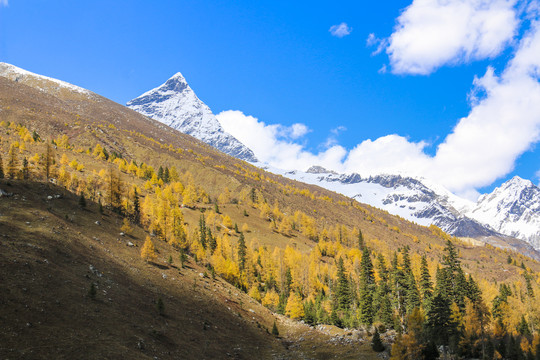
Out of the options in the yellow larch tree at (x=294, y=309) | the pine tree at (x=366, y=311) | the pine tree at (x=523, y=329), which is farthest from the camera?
Answer: the yellow larch tree at (x=294, y=309)

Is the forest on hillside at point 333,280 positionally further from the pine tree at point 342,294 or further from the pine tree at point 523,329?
the pine tree at point 523,329

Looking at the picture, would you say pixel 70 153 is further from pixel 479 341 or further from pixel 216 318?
pixel 479 341

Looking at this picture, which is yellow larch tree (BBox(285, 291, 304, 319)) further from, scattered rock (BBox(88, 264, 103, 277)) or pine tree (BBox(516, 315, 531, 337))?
pine tree (BBox(516, 315, 531, 337))

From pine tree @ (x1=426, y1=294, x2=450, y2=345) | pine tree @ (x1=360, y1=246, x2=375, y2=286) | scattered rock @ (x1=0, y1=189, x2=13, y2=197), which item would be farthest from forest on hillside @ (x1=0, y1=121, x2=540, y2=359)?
scattered rock @ (x1=0, y1=189, x2=13, y2=197)

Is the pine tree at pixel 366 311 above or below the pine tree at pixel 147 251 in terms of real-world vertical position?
below

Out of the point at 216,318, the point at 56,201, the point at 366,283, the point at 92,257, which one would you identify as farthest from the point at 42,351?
the point at 366,283

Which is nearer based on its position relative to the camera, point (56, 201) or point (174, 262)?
point (56, 201)

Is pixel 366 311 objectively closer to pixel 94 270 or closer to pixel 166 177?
pixel 94 270

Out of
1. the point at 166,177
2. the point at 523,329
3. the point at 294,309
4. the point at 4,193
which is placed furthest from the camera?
the point at 166,177

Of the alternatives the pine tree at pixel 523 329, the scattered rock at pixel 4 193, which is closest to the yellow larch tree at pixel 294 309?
the pine tree at pixel 523 329

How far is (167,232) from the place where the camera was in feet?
293

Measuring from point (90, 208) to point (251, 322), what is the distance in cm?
Result: 4514

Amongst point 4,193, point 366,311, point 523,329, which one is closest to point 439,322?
point 366,311

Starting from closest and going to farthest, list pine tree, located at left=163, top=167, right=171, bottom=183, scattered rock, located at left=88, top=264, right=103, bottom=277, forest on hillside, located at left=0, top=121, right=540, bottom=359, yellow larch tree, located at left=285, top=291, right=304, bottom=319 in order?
1. scattered rock, located at left=88, top=264, right=103, bottom=277
2. forest on hillside, located at left=0, top=121, right=540, bottom=359
3. yellow larch tree, located at left=285, top=291, right=304, bottom=319
4. pine tree, located at left=163, top=167, right=171, bottom=183
